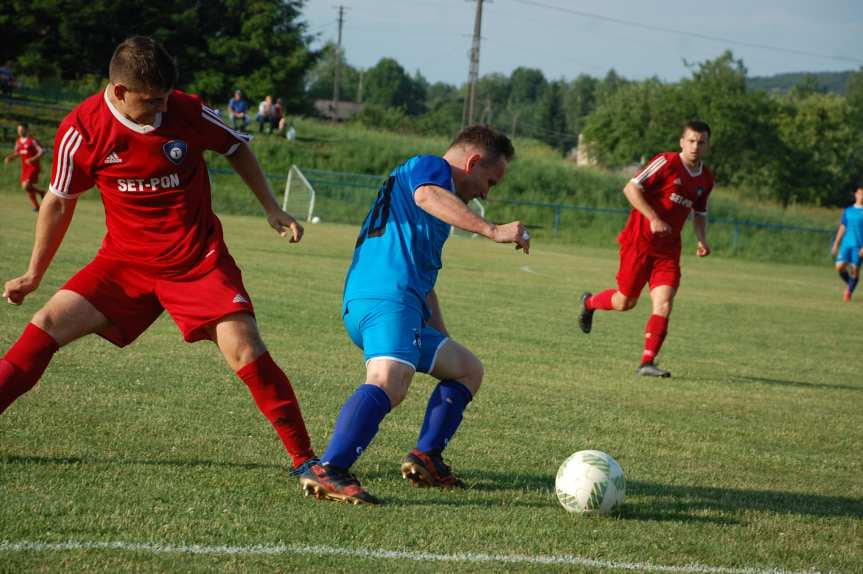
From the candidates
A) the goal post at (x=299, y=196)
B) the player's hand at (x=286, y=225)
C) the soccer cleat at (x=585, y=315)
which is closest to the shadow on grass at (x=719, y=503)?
the player's hand at (x=286, y=225)

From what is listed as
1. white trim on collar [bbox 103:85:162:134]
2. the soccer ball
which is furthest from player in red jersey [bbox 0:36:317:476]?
the soccer ball

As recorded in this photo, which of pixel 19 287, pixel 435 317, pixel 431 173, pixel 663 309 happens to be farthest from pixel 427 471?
pixel 663 309

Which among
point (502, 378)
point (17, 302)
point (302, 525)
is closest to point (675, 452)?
point (502, 378)

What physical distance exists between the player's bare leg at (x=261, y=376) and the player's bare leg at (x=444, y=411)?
0.54 m

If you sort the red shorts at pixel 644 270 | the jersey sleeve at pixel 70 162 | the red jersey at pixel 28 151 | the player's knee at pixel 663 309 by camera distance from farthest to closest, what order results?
the red jersey at pixel 28 151 → the red shorts at pixel 644 270 → the player's knee at pixel 663 309 → the jersey sleeve at pixel 70 162

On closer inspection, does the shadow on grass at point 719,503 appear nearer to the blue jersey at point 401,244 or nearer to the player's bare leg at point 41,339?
the blue jersey at point 401,244

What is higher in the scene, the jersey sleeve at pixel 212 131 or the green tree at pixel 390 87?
the green tree at pixel 390 87

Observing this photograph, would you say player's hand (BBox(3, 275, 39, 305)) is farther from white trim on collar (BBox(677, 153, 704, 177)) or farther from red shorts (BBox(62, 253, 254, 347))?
white trim on collar (BBox(677, 153, 704, 177))

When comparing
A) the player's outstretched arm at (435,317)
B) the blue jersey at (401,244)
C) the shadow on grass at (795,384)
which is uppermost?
the blue jersey at (401,244)

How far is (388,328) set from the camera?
4.27 m

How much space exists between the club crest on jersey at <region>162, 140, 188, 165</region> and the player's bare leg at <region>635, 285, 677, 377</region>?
566 centimetres

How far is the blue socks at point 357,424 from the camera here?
418 cm

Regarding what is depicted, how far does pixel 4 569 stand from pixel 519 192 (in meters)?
40.0

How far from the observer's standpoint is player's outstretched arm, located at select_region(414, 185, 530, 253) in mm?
4012
